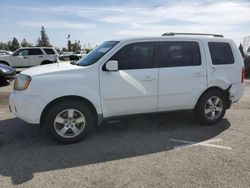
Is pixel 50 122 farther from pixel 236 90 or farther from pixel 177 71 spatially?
pixel 236 90

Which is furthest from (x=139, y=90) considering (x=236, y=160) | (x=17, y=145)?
(x=17, y=145)

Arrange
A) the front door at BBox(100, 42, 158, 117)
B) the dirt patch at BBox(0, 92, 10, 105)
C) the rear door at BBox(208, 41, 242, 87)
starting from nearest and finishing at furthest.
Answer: the front door at BBox(100, 42, 158, 117) → the rear door at BBox(208, 41, 242, 87) → the dirt patch at BBox(0, 92, 10, 105)

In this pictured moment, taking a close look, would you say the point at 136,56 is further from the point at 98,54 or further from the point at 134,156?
the point at 134,156

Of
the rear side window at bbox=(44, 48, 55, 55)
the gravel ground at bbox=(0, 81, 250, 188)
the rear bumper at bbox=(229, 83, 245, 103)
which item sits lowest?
the gravel ground at bbox=(0, 81, 250, 188)

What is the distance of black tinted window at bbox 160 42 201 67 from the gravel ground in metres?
1.33

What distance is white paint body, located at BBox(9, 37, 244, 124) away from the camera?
4.62 metres

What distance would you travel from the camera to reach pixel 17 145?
485 centimetres

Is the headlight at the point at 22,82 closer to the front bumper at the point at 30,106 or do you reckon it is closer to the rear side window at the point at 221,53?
the front bumper at the point at 30,106

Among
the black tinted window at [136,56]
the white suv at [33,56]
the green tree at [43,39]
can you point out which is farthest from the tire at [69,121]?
the green tree at [43,39]

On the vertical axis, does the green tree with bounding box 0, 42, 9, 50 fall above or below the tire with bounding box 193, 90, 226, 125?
above

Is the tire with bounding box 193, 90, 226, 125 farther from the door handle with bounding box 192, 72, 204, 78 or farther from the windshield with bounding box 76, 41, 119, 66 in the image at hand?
the windshield with bounding box 76, 41, 119, 66

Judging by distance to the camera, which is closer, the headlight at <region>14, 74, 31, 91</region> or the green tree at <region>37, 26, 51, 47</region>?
the headlight at <region>14, 74, 31, 91</region>

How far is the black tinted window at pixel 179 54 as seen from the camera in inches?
212

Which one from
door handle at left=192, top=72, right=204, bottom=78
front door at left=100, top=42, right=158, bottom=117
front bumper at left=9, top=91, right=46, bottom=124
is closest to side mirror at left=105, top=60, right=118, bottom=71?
front door at left=100, top=42, right=158, bottom=117
